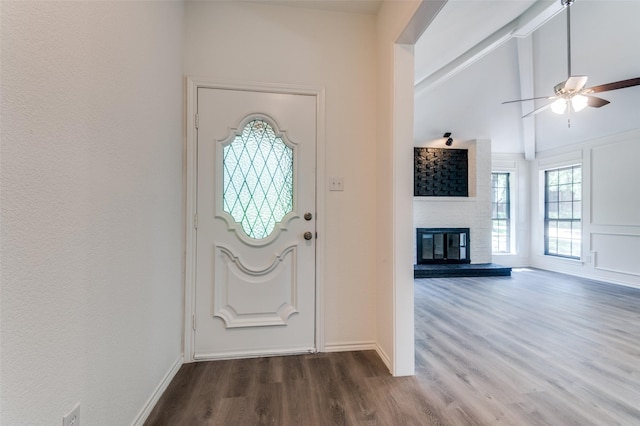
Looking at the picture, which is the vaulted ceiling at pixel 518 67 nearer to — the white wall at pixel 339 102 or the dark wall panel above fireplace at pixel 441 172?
the dark wall panel above fireplace at pixel 441 172

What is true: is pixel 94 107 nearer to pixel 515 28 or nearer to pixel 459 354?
pixel 459 354

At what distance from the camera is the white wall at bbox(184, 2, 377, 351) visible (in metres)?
2.00

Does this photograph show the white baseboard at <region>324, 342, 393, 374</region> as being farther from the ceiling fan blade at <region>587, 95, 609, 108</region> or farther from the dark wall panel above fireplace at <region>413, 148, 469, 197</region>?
the dark wall panel above fireplace at <region>413, 148, 469, 197</region>

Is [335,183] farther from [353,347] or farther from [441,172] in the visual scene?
[441,172]

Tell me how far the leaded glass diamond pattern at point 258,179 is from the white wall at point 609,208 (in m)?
5.39

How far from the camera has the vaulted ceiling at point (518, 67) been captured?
311 cm

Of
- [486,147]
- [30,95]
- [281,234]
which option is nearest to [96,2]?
[30,95]

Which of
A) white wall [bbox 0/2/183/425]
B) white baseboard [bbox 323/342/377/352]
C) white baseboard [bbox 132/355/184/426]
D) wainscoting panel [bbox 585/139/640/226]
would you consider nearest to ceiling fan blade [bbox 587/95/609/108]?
wainscoting panel [bbox 585/139/640/226]

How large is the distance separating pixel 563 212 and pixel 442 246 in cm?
247

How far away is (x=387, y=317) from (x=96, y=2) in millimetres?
2183

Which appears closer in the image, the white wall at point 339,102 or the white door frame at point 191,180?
the white door frame at point 191,180

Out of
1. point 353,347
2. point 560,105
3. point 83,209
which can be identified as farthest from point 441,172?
point 83,209

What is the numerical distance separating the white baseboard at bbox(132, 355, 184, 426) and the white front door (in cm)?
16

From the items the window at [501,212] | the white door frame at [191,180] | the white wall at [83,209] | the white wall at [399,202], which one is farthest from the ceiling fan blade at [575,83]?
the white wall at [83,209]
